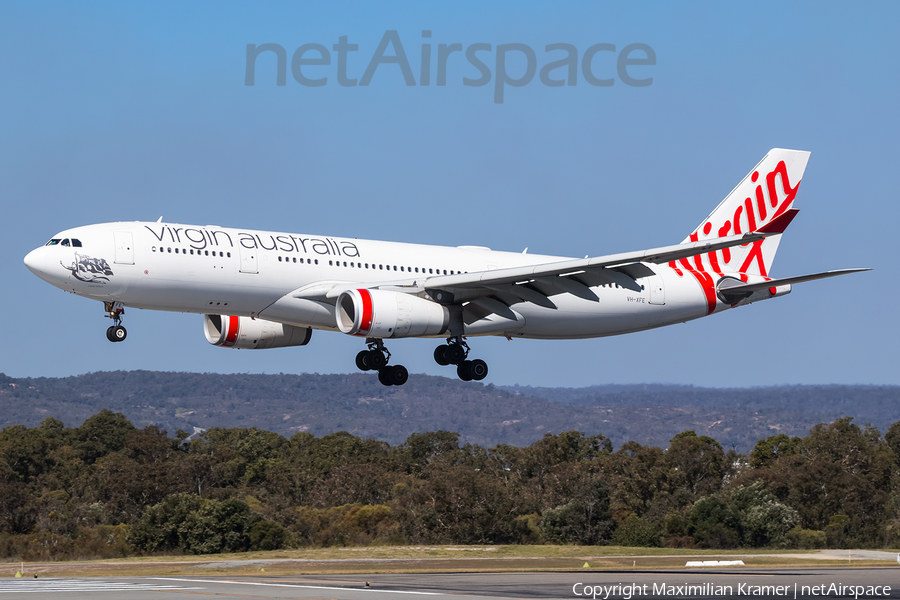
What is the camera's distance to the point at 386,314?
38938mm

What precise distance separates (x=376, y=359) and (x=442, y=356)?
2586 mm

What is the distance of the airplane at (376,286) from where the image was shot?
37312mm

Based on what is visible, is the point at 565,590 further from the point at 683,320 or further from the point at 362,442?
the point at 362,442

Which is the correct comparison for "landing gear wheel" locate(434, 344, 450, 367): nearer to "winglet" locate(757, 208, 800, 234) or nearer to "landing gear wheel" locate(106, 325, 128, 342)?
"landing gear wheel" locate(106, 325, 128, 342)

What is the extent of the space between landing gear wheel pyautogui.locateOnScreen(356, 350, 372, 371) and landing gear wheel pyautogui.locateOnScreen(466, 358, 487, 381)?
394 cm

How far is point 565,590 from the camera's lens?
32.5 m

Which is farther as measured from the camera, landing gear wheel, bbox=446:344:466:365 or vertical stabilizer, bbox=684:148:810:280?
vertical stabilizer, bbox=684:148:810:280

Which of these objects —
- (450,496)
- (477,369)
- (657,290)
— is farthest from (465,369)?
(450,496)

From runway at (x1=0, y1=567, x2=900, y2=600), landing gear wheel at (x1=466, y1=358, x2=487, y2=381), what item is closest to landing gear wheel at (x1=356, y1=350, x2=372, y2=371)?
landing gear wheel at (x1=466, y1=358, x2=487, y2=381)

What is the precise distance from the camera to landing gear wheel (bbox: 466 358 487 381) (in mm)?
43775

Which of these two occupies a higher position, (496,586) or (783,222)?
(783,222)

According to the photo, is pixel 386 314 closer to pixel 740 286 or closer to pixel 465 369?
pixel 465 369

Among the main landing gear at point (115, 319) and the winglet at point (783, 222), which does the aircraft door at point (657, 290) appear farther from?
the main landing gear at point (115, 319)

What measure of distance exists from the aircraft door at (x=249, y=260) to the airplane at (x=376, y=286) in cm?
5
